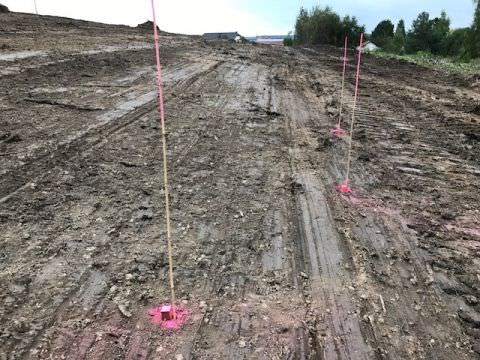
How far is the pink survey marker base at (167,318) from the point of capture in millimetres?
3055

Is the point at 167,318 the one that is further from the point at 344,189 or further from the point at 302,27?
the point at 302,27

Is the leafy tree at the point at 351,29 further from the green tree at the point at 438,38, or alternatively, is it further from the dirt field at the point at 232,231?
the dirt field at the point at 232,231

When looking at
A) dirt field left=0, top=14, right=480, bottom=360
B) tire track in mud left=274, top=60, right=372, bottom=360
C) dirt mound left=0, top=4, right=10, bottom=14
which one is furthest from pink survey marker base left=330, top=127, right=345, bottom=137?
dirt mound left=0, top=4, right=10, bottom=14

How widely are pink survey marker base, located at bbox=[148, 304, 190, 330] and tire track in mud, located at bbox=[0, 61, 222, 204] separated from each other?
2.34 meters

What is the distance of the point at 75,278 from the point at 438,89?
41.0 feet

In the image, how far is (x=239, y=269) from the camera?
3.74 metres

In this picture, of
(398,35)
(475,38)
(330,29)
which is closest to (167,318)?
(475,38)

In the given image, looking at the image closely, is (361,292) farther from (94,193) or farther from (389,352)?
(94,193)

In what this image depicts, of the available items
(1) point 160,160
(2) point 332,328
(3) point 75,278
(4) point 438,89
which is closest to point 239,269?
(2) point 332,328

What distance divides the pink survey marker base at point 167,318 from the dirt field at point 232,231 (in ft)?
0.16

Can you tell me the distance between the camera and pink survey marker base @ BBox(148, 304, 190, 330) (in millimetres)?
3055

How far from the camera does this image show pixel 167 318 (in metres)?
3.10

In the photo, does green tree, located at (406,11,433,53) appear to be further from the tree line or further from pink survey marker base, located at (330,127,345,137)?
pink survey marker base, located at (330,127,345,137)

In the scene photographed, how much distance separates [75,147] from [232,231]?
2883 millimetres
